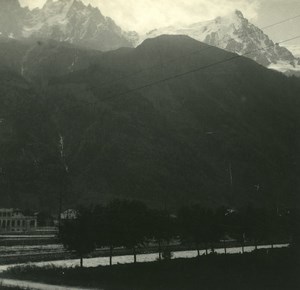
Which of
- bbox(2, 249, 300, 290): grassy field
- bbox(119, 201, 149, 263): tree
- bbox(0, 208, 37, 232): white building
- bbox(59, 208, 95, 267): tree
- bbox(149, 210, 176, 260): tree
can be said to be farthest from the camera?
bbox(0, 208, 37, 232): white building

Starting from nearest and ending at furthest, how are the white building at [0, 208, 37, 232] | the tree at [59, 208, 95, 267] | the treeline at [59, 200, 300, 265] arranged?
the tree at [59, 208, 95, 267]
the treeline at [59, 200, 300, 265]
the white building at [0, 208, 37, 232]

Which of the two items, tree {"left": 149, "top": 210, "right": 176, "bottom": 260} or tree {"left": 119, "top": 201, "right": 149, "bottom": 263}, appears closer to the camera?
tree {"left": 119, "top": 201, "right": 149, "bottom": 263}

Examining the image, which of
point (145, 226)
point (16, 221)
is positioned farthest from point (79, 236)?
point (16, 221)

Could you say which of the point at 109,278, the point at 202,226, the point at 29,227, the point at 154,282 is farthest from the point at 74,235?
the point at 29,227

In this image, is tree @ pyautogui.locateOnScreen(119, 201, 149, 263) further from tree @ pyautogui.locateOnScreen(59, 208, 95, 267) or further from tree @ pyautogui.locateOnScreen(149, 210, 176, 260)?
tree @ pyautogui.locateOnScreen(59, 208, 95, 267)

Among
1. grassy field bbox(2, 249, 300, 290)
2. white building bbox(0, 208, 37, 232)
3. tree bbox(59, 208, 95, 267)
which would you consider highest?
white building bbox(0, 208, 37, 232)

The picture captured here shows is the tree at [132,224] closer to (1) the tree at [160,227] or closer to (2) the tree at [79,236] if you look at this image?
(1) the tree at [160,227]

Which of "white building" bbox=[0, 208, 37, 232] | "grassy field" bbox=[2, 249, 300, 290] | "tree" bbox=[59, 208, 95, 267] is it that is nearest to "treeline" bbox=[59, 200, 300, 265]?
"tree" bbox=[59, 208, 95, 267]
